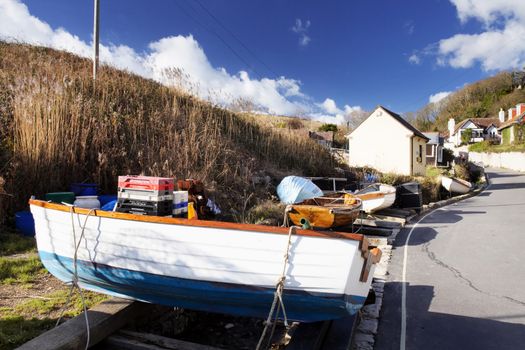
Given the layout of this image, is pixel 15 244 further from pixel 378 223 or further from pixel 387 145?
pixel 387 145

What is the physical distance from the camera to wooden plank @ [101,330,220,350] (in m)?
3.23

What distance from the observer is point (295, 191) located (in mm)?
9211

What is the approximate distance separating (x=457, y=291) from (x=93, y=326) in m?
5.05

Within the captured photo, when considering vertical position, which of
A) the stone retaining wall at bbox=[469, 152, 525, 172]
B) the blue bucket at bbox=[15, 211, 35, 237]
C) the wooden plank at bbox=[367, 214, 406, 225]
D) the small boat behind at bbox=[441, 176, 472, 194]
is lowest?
the wooden plank at bbox=[367, 214, 406, 225]

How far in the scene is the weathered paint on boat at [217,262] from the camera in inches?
118

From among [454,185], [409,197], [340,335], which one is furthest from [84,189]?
[454,185]

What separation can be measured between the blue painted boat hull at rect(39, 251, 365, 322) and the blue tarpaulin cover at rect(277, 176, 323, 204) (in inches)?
223

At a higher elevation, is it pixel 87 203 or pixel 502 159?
pixel 502 159

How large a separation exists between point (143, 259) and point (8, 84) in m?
6.34

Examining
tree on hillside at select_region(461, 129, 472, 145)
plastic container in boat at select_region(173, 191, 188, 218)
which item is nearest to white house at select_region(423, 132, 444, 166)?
tree on hillside at select_region(461, 129, 472, 145)

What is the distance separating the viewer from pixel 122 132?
793cm

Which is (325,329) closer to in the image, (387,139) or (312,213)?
(312,213)

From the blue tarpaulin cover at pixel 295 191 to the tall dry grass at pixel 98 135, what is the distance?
115cm

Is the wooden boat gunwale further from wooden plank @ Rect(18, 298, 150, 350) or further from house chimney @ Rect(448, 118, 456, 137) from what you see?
house chimney @ Rect(448, 118, 456, 137)
